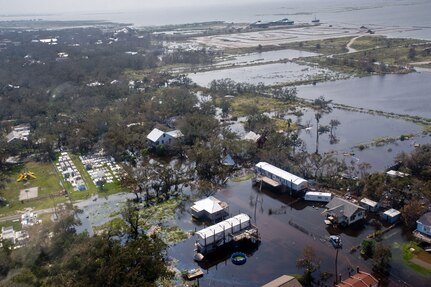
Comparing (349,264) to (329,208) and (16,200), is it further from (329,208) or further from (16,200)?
(16,200)

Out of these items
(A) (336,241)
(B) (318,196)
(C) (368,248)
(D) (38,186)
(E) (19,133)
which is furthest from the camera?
(E) (19,133)

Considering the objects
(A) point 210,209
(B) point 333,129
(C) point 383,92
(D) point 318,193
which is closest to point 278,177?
(D) point 318,193

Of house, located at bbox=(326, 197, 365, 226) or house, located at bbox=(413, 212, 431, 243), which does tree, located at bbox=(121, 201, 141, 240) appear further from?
house, located at bbox=(413, 212, 431, 243)

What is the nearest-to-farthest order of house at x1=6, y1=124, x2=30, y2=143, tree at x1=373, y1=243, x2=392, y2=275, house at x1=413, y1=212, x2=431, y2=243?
1. tree at x1=373, y1=243, x2=392, y2=275
2. house at x1=413, y1=212, x2=431, y2=243
3. house at x1=6, y1=124, x2=30, y2=143

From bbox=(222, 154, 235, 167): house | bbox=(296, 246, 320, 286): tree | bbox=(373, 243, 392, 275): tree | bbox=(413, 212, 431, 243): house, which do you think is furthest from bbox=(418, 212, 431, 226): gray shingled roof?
bbox=(222, 154, 235, 167): house

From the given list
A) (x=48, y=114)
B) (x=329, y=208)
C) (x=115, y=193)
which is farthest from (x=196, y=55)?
(x=329, y=208)

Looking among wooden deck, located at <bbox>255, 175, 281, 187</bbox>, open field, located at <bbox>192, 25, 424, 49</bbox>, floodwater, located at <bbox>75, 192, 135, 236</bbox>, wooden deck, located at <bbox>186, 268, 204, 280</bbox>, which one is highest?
open field, located at <bbox>192, 25, 424, 49</bbox>

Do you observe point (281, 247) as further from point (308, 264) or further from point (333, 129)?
point (333, 129)
